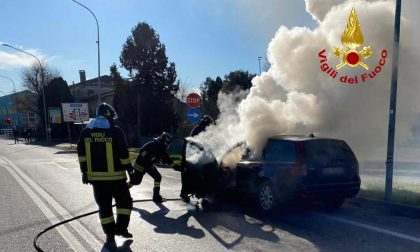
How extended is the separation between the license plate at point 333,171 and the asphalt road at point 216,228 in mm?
715

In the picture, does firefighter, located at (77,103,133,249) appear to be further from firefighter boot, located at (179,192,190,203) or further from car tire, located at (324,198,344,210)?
car tire, located at (324,198,344,210)

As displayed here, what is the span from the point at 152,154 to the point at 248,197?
212cm

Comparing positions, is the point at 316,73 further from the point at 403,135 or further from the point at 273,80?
the point at 403,135

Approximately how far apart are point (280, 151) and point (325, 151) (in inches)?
30.5

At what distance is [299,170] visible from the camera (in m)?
6.63

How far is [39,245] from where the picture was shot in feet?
17.8

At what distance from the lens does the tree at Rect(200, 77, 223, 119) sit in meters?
30.0

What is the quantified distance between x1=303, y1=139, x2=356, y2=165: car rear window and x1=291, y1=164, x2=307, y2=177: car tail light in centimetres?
16

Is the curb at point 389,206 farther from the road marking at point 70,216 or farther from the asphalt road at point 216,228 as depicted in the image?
the road marking at point 70,216

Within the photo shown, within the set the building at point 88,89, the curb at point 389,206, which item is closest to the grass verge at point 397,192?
the curb at point 389,206

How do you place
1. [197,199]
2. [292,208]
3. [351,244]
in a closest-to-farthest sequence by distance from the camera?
[351,244], [292,208], [197,199]

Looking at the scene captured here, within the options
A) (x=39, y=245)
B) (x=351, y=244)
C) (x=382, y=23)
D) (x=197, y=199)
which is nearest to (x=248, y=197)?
(x=197, y=199)

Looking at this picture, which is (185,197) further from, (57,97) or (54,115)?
(57,97)

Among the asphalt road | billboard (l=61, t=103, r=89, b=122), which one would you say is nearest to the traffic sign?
the asphalt road
